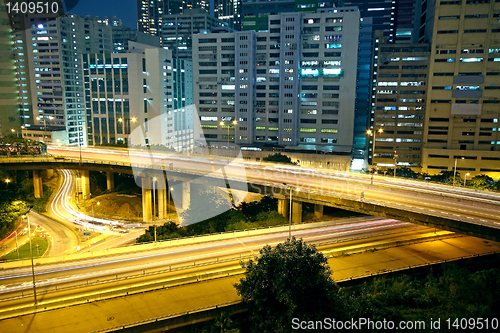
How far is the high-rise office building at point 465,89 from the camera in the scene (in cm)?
8219

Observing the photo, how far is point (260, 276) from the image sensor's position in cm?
2439

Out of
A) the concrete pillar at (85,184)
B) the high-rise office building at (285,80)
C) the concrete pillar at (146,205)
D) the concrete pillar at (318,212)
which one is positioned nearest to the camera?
the concrete pillar at (318,212)

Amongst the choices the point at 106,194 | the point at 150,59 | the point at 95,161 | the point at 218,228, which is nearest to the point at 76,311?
the point at 218,228

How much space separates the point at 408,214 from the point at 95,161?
51979 mm

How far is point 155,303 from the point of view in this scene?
24.2 meters

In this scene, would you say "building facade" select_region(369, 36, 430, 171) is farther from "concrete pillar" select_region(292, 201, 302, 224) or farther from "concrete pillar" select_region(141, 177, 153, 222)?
"concrete pillar" select_region(141, 177, 153, 222)

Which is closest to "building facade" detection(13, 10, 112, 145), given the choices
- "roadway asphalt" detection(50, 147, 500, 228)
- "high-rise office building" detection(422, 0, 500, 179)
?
"roadway asphalt" detection(50, 147, 500, 228)

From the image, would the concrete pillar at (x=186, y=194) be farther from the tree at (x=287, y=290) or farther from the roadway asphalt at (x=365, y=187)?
the tree at (x=287, y=290)

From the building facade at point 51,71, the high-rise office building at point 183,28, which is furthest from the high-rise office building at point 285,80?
the high-rise office building at point 183,28

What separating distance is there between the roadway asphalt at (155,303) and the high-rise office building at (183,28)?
6347 inches

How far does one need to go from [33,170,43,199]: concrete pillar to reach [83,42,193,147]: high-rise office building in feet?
133

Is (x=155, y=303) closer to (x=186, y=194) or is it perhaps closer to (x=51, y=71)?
(x=186, y=194)

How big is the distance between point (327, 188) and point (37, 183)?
5818cm

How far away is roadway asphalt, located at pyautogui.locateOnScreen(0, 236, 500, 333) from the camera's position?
71.4ft
